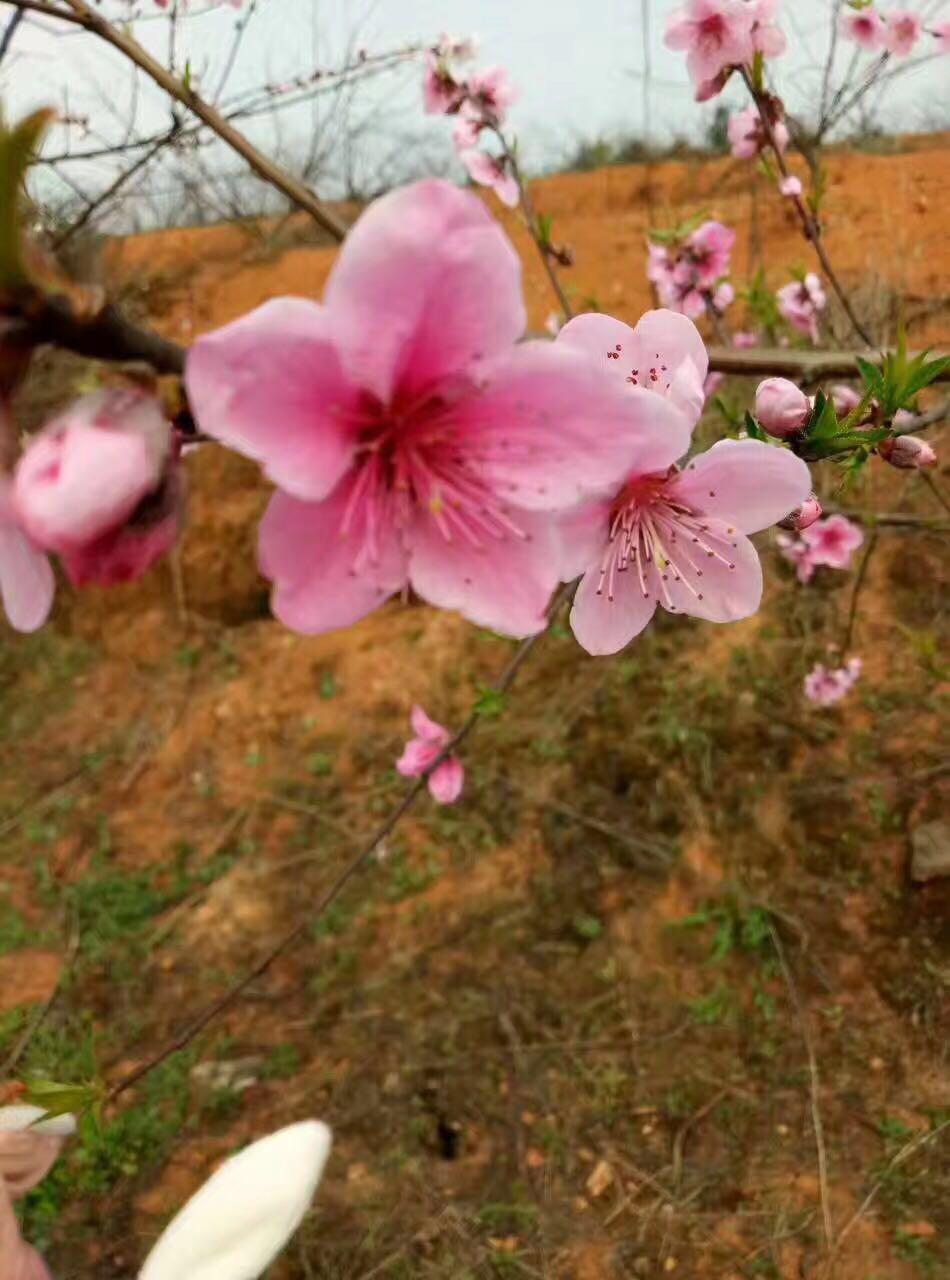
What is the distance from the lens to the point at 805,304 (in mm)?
3053

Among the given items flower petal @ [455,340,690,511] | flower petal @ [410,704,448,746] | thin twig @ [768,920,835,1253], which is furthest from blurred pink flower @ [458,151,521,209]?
flower petal @ [455,340,690,511]

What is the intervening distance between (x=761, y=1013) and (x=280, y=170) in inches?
92.8

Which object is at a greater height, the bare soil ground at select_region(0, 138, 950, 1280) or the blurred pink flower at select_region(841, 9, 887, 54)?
the blurred pink flower at select_region(841, 9, 887, 54)

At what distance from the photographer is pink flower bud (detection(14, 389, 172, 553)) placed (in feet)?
1.45

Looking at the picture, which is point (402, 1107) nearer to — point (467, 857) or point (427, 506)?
point (467, 857)

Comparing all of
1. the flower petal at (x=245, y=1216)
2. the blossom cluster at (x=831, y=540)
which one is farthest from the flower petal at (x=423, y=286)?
the blossom cluster at (x=831, y=540)

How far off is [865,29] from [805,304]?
766 millimetres

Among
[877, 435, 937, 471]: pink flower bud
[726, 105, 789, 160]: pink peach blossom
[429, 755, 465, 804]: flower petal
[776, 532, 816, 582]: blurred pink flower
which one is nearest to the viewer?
[877, 435, 937, 471]: pink flower bud

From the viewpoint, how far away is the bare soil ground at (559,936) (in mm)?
2389

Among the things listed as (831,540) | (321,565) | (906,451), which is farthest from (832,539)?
(321,565)

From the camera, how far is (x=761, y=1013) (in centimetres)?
270

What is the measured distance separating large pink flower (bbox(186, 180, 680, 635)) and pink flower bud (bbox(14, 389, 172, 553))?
0.11ft

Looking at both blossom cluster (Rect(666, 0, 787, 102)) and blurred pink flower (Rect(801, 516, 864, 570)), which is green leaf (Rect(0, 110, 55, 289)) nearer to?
blossom cluster (Rect(666, 0, 787, 102))

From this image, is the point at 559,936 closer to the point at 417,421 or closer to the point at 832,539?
the point at 832,539
